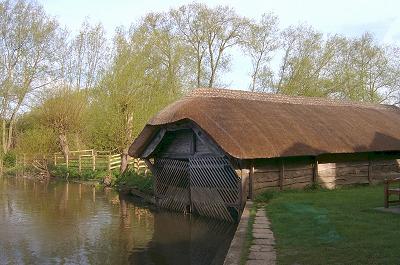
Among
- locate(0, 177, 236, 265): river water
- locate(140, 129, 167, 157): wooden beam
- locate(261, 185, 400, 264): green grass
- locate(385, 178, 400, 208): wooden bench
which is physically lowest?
locate(0, 177, 236, 265): river water

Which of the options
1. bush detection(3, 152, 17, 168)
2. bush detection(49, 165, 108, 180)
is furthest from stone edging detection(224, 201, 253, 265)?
bush detection(3, 152, 17, 168)

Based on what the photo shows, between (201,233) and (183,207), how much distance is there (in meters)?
3.66

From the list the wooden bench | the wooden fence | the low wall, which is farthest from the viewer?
the wooden fence

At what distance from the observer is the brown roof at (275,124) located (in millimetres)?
13602

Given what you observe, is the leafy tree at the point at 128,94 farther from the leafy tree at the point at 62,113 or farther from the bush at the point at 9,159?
the bush at the point at 9,159

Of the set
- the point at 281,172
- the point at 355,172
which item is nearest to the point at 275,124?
the point at 281,172

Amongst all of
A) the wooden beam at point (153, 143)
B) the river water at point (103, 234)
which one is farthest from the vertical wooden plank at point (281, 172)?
the wooden beam at point (153, 143)

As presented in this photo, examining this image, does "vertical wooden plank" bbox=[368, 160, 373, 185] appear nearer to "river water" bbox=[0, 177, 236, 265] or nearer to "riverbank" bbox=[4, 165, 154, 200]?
"river water" bbox=[0, 177, 236, 265]

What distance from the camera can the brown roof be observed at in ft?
44.6

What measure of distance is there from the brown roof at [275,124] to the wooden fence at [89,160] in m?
8.68

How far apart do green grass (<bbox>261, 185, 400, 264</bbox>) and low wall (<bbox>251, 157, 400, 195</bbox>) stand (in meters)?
1.01

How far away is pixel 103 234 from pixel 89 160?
18340 mm

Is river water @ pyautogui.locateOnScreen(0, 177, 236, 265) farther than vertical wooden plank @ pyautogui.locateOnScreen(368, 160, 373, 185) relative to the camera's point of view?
No

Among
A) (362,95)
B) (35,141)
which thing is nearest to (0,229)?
(35,141)
